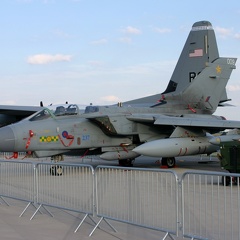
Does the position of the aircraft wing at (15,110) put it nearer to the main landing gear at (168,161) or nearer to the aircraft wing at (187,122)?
the main landing gear at (168,161)

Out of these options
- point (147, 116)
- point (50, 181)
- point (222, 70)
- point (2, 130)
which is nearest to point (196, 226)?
point (50, 181)

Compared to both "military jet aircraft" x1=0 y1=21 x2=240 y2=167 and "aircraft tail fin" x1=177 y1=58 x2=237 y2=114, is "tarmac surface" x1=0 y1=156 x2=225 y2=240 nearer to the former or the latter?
"military jet aircraft" x1=0 y1=21 x2=240 y2=167

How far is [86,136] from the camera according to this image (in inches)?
633

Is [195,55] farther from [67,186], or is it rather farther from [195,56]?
[67,186]

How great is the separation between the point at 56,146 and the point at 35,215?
7304mm

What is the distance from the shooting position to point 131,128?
17.0 m

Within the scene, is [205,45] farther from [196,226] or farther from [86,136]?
[196,226]

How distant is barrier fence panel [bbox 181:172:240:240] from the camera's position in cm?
A: 549

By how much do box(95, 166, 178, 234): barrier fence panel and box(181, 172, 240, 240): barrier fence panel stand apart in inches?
6.1

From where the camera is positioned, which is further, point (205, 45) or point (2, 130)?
point (205, 45)

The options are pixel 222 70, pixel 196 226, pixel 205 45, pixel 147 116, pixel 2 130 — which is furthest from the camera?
pixel 205 45

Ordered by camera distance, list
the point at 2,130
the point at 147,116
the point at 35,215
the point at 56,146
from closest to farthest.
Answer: the point at 35,215
the point at 2,130
the point at 56,146
the point at 147,116

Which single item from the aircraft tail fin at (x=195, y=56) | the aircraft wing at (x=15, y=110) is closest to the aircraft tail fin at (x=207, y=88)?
the aircraft tail fin at (x=195, y=56)

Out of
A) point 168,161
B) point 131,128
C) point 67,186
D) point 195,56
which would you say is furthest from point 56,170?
point 195,56
